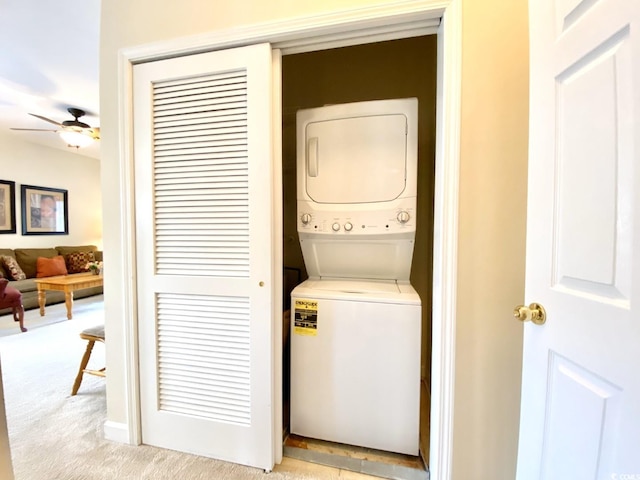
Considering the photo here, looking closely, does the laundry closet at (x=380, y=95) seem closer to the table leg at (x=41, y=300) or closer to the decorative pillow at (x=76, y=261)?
the table leg at (x=41, y=300)

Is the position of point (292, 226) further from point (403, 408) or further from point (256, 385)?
point (403, 408)

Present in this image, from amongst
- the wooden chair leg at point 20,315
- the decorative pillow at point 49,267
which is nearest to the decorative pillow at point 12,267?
the decorative pillow at point 49,267

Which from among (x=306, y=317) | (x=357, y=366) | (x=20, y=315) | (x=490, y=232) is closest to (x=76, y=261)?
(x=20, y=315)

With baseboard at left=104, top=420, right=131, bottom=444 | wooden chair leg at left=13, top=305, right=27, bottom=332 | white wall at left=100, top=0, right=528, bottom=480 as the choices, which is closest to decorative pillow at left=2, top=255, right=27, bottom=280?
wooden chair leg at left=13, top=305, right=27, bottom=332

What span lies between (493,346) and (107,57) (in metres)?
2.36

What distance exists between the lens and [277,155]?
1325mm

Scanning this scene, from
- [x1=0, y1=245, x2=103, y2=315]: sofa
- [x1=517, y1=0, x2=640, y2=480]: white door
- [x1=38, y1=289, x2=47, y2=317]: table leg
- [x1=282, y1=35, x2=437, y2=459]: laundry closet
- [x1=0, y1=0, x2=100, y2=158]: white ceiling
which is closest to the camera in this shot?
[x1=517, y1=0, x2=640, y2=480]: white door

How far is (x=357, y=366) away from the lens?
1.40 metres

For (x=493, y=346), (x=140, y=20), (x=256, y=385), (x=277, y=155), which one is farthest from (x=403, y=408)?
(x=140, y=20)

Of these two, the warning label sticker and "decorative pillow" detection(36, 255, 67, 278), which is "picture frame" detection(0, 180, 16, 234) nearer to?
"decorative pillow" detection(36, 255, 67, 278)

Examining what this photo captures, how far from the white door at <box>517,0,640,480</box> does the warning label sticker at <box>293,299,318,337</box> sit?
904 mm

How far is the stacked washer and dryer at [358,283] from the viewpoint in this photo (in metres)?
1.37

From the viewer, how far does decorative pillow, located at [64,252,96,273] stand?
4.87 m

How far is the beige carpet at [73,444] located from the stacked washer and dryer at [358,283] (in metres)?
0.28
